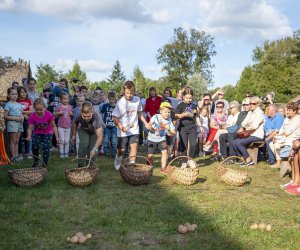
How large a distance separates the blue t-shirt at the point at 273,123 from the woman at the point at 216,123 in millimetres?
1441

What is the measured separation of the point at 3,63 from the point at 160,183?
118ft

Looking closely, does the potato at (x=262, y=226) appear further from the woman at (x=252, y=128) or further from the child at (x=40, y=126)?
the woman at (x=252, y=128)

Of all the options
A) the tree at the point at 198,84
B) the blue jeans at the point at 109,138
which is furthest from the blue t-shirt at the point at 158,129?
the tree at the point at 198,84

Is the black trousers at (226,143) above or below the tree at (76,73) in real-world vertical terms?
below

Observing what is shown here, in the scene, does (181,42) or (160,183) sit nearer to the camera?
(160,183)

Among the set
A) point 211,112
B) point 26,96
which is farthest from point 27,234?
point 211,112

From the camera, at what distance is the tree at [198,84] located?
53.1 metres

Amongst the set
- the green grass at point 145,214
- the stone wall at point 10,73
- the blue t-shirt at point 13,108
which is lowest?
the green grass at point 145,214

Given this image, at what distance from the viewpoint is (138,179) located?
655cm

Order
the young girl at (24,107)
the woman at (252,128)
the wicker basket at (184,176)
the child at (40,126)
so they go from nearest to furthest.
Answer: the wicker basket at (184,176) < the child at (40,126) < the young girl at (24,107) < the woman at (252,128)

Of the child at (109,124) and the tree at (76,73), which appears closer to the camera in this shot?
the child at (109,124)

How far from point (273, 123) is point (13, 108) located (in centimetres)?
723

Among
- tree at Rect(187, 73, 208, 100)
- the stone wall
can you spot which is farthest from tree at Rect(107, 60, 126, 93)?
the stone wall

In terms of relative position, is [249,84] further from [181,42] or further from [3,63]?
[3,63]
